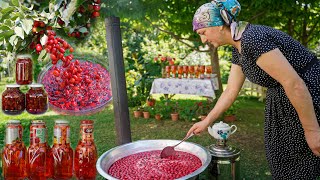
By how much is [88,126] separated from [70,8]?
47 cm

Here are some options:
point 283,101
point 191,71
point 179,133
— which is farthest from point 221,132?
point 191,71

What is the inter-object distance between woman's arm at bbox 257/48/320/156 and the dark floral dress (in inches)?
1.6

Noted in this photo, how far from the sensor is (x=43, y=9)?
→ 135 centimetres

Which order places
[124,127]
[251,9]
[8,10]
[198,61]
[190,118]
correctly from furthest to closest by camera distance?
[198,61], [190,118], [251,9], [124,127], [8,10]

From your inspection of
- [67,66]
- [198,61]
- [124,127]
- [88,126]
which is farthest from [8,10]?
[198,61]

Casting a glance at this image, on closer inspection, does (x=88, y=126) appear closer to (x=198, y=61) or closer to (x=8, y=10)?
(x=8, y=10)

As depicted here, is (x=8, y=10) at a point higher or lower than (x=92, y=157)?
higher

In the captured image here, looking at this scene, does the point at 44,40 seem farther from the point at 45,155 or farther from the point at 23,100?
the point at 45,155

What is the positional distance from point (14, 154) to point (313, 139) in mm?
1227

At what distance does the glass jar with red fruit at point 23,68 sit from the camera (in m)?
1.28

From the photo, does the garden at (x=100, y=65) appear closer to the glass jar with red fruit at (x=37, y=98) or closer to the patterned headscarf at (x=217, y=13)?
the glass jar with red fruit at (x=37, y=98)

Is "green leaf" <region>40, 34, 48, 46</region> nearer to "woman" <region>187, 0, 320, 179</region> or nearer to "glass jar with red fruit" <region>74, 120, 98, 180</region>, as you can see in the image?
"glass jar with red fruit" <region>74, 120, 98, 180</region>

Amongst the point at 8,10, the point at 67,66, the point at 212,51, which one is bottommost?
the point at 67,66

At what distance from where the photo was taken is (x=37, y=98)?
1.31 metres
